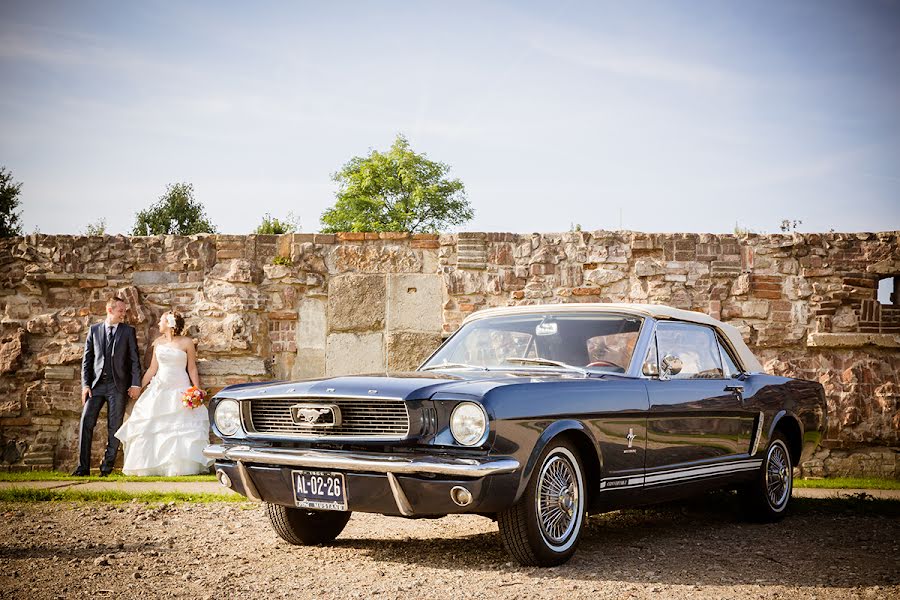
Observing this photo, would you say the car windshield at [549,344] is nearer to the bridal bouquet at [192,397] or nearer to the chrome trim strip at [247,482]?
the chrome trim strip at [247,482]

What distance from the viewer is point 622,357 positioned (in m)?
5.65

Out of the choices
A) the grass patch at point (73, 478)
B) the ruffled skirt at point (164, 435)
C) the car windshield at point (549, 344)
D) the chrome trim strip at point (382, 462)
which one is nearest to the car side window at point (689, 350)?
the car windshield at point (549, 344)

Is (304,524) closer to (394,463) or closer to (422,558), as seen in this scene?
(422,558)

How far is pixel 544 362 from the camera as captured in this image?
556 centimetres

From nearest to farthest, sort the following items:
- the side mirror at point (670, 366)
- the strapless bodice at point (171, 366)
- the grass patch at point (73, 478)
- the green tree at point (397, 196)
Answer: the side mirror at point (670, 366) → the grass patch at point (73, 478) → the strapless bodice at point (171, 366) → the green tree at point (397, 196)

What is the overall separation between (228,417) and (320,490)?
909mm

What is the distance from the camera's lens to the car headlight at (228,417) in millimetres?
5207

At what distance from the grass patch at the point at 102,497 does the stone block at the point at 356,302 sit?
3.14m

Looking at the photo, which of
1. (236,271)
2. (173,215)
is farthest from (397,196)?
(236,271)

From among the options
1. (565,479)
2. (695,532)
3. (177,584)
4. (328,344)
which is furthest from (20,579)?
(328,344)

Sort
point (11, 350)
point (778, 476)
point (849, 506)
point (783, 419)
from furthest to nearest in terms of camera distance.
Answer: point (11, 350), point (849, 506), point (783, 419), point (778, 476)

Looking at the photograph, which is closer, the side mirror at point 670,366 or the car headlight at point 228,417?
the car headlight at point 228,417

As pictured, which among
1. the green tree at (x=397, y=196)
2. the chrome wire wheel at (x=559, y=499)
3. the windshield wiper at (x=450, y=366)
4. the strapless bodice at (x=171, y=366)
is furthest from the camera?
the green tree at (x=397, y=196)

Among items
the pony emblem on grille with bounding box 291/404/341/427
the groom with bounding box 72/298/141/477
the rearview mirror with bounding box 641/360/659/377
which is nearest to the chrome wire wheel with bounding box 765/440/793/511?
the rearview mirror with bounding box 641/360/659/377
